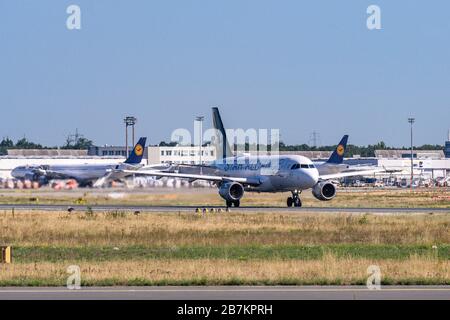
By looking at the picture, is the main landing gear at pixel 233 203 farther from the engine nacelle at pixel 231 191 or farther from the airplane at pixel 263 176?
the engine nacelle at pixel 231 191

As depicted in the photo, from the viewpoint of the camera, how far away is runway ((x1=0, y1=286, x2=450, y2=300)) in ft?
78.2

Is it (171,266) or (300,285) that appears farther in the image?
(171,266)

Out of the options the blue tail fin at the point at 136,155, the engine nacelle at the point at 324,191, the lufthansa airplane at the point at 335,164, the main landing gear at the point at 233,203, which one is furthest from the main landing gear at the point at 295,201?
the blue tail fin at the point at 136,155

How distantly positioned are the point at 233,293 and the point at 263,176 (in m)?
50.6

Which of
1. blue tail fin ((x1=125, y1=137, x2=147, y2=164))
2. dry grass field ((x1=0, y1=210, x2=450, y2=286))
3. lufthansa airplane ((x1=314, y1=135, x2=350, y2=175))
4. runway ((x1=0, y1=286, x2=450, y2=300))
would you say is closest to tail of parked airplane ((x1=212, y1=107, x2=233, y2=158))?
lufthansa airplane ((x1=314, y1=135, x2=350, y2=175))

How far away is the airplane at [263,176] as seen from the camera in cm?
7225

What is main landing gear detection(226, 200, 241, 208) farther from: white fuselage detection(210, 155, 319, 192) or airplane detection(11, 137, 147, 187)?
airplane detection(11, 137, 147, 187)

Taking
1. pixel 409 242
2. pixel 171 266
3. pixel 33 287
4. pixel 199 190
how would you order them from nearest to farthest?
1. pixel 33 287
2. pixel 171 266
3. pixel 409 242
4. pixel 199 190

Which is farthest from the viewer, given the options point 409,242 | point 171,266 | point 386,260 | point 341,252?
point 409,242

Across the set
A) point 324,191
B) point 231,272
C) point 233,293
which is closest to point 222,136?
point 324,191

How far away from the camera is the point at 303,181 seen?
7194 centimetres
